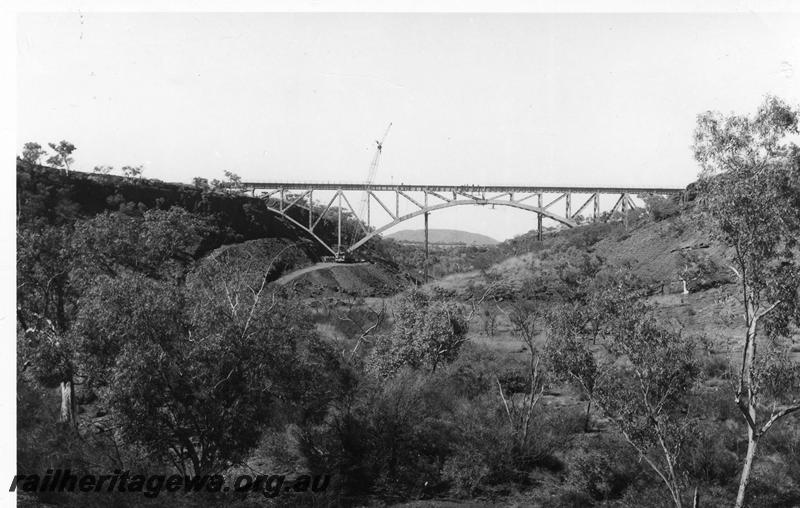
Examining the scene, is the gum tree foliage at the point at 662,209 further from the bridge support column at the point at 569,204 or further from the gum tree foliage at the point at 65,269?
the gum tree foliage at the point at 65,269

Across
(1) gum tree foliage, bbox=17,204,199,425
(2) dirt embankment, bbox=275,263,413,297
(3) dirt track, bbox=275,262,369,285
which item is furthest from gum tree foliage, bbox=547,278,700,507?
(3) dirt track, bbox=275,262,369,285

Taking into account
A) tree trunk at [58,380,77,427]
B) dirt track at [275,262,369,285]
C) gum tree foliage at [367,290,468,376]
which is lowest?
tree trunk at [58,380,77,427]

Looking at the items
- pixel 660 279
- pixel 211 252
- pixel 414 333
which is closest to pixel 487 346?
pixel 414 333

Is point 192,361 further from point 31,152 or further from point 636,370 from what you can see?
point 31,152

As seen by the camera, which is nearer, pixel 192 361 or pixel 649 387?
pixel 649 387

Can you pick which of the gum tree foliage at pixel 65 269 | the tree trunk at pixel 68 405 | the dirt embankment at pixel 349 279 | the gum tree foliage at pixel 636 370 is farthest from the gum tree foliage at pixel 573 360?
the dirt embankment at pixel 349 279

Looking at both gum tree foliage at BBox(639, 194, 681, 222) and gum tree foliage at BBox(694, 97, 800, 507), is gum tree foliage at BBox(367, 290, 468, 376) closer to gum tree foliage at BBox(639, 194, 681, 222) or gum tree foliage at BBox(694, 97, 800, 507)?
gum tree foliage at BBox(694, 97, 800, 507)

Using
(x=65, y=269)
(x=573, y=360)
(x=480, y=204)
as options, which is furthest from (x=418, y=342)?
(x=480, y=204)
